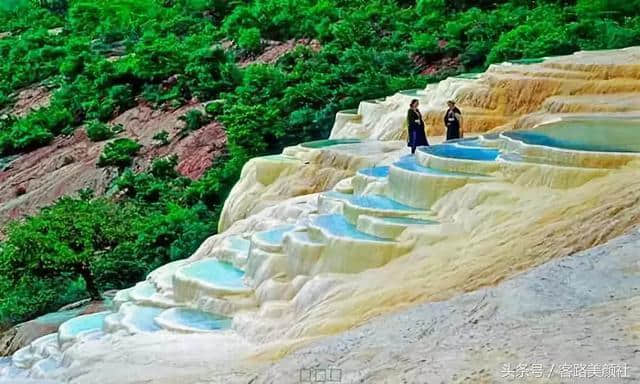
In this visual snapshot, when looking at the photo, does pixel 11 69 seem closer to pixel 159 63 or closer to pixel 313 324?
pixel 159 63

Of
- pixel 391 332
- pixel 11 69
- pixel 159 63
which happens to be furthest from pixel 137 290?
pixel 11 69

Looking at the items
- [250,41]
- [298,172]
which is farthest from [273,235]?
[250,41]

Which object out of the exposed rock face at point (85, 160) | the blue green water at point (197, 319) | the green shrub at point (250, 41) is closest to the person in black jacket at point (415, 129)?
the blue green water at point (197, 319)

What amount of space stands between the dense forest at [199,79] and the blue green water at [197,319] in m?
6.01

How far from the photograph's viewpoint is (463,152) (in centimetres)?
1034

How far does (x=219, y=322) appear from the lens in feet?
31.4

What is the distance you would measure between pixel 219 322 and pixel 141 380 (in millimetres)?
1818

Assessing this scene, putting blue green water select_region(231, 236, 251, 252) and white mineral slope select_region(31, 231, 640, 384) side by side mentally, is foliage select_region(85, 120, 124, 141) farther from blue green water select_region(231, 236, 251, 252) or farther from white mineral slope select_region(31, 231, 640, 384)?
white mineral slope select_region(31, 231, 640, 384)

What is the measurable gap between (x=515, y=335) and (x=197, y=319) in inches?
211

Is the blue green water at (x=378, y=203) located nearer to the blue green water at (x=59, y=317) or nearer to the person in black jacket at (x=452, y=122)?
the person in black jacket at (x=452, y=122)

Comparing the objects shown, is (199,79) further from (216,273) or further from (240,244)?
(216,273)

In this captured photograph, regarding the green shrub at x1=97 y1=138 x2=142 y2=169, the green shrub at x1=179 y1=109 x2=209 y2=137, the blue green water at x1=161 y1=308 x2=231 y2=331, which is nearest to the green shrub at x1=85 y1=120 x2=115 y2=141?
the green shrub at x1=97 y1=138 x2=142 y2=169

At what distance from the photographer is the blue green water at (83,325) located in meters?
11.3

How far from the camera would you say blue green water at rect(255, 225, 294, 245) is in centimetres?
1002
